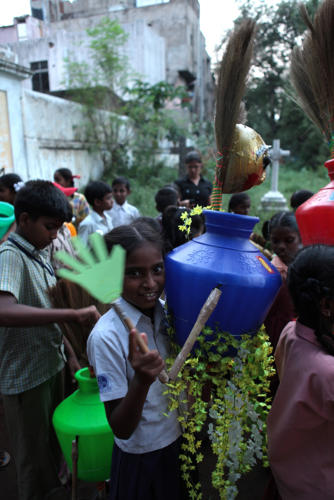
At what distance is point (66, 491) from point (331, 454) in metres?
1.58

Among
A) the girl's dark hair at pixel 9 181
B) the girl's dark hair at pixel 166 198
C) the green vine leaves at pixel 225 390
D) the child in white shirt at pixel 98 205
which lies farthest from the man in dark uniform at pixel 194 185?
the green vine leaves at pixel 225 390

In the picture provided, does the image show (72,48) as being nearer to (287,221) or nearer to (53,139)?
(53,139)

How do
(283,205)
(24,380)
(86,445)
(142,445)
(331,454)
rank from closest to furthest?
(331,454)
(142,445)
(86,445)
(24,380)
(283,205)

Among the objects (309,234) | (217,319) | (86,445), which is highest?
(309,234)

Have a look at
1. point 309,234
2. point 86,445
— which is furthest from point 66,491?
point 309,234

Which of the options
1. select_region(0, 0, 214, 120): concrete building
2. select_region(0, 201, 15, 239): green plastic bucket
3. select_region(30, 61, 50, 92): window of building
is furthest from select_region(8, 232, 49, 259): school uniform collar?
select_region(30, 61, 50, 92): window of building

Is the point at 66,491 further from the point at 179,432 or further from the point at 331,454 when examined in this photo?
the point at 331,454

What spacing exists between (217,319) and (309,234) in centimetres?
61

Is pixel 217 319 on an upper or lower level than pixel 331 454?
upper

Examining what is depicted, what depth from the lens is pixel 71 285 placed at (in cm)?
222

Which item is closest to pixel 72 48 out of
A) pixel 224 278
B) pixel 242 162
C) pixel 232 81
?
pixel 232 81

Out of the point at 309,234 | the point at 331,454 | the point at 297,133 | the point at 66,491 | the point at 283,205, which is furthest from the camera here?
the point at 297,133

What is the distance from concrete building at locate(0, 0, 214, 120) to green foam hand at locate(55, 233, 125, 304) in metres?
11.2

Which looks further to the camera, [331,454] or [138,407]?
[331,454]
